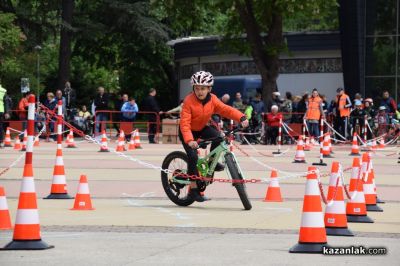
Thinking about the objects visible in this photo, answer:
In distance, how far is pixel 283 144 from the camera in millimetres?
37844

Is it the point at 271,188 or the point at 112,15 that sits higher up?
the point at 112,15

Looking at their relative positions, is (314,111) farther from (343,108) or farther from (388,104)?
(388,104)

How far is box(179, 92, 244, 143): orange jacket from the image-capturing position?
571 inches

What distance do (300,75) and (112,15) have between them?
354 inches

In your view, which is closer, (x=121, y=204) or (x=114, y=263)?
(x=114, y=263)

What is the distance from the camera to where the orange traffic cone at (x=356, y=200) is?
12.5m

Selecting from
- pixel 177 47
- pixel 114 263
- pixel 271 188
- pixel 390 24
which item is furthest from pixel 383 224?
pixel 177 47

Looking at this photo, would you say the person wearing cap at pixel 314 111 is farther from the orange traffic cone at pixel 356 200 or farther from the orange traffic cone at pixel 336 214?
the orange traffic cone at pixel 336 214

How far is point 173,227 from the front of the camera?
40.0 feet

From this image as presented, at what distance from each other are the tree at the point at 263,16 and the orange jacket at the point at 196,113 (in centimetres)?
2870

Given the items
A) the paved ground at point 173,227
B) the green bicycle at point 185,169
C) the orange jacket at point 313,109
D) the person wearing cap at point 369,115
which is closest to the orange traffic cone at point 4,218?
the paved ground at point 173,227

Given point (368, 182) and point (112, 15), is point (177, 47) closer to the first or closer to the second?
point (112, 15)

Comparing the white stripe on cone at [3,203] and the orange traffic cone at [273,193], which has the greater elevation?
the white stripe on cone at [3,203]

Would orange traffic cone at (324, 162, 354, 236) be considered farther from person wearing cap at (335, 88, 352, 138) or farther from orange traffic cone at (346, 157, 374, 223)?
person wearing cap at (335, 88, 352, 138)
